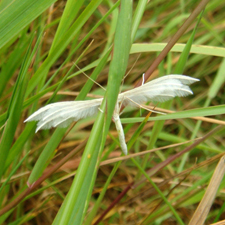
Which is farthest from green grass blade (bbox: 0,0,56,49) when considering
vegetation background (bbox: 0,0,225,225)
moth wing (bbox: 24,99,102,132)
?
moth wing (bbox: 24,99,102,132)

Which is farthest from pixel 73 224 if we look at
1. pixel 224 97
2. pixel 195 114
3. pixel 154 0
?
pixel 154 0

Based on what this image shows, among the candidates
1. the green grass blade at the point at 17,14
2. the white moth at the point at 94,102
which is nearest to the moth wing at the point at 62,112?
the white moth at the point at 94,102

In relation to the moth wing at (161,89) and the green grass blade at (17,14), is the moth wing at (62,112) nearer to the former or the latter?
the moth wing at (161,89)

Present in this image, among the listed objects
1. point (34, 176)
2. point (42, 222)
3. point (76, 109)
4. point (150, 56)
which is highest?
point (150, 56)

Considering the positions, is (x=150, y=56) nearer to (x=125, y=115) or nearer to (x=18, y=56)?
(x=125, y=115)

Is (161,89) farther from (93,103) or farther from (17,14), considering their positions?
(17,14)

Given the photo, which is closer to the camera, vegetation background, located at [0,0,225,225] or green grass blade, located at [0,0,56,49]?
vegetation background, located at [0,0,225,225]

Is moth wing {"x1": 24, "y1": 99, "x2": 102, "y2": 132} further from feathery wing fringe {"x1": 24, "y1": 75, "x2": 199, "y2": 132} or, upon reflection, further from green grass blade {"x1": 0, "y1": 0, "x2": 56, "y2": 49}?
green grass blade {"x1": 0, "y1": 0, "x2": 56, "y2": 49}

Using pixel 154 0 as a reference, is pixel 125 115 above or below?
below
